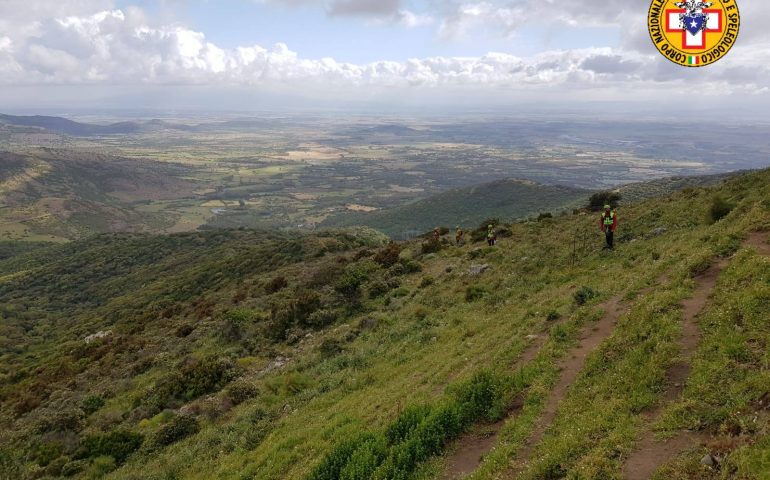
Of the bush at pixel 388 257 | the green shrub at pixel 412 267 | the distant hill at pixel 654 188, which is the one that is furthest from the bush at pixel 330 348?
the distant hill at pixel 654 188

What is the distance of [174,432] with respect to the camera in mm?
16453

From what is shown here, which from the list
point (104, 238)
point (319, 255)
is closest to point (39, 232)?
point (104, 238)

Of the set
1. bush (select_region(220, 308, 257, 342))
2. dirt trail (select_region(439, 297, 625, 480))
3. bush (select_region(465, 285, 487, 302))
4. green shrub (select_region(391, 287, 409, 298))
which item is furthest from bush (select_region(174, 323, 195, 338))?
dirt trail (select_region(439, 297, 625, 480))

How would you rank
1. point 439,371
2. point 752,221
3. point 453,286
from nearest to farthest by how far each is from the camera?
point 439,371 < point 752,221 < point 453,286

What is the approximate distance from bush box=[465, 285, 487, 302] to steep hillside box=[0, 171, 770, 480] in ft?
0.27

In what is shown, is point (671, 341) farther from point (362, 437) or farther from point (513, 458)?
point (362, 437)

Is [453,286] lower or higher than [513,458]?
lower

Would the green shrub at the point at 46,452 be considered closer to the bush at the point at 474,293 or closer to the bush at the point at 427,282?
the bush at the point at 474,293

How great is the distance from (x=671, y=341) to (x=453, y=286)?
14.7 meters

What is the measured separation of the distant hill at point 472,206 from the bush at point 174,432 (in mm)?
117916

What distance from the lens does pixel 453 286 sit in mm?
24359

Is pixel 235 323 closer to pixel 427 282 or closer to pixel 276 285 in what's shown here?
pixel 276 285

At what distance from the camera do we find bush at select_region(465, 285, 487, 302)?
21.6 meters

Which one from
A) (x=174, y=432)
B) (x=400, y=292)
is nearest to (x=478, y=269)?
(x=400, y=292)
